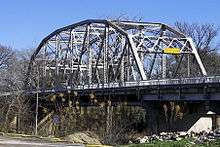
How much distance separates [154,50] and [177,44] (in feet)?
24.9

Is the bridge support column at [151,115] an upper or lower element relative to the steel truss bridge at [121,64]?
lower

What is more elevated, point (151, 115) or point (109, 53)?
point (109, 53)

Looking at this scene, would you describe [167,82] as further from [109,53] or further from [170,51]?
[109,53]

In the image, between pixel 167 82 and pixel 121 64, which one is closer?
pixel 167 82

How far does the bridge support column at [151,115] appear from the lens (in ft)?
197

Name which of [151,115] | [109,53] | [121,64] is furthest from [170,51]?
[151,115]

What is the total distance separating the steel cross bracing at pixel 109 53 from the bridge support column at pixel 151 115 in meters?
13.6

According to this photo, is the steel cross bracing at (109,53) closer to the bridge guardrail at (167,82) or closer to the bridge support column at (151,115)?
the bridge guardrail at (167,82)

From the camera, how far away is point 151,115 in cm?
6122

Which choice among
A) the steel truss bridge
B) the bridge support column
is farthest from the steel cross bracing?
the bridge support column

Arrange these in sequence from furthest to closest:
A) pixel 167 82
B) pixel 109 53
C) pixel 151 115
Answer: pixel 109 53
pixel 151 115
pixel 167 82

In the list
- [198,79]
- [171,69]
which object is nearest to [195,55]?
[171,69]

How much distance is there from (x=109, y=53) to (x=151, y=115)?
Answer: 37636mm

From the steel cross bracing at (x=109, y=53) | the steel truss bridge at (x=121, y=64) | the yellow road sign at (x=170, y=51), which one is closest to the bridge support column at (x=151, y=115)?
the steel truss bridge at (x=121, y=64)
